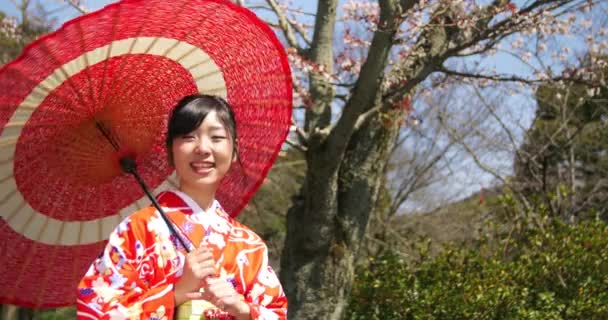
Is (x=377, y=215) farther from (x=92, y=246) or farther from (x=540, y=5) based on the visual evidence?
(x=92, y=246)

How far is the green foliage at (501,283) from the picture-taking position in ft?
19.1

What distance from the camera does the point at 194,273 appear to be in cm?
202

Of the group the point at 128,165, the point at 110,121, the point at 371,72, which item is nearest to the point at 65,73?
the point at 110,121

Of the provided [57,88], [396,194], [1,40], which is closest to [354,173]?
[57,88]

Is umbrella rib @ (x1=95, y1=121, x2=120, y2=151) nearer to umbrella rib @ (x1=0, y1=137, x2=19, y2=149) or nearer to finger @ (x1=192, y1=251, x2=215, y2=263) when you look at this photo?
umbrella rib @ (x1=0, y1=137, x2=19, y2=149)

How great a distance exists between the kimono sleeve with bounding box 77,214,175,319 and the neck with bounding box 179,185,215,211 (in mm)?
224

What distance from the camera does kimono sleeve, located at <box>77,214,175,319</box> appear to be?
6.54 ft

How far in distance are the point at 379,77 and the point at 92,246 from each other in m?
2.90

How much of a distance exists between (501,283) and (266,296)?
4.13 m

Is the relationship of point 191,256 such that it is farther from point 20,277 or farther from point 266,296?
point 20,277

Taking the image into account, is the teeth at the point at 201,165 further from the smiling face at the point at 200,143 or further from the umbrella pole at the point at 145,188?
the umbrella pole at the point at 145,188

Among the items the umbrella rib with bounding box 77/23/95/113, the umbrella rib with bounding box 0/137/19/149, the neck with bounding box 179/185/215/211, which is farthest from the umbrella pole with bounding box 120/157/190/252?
the umbrella rib with bounding box 0/137/19/149

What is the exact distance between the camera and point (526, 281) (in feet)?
20.5

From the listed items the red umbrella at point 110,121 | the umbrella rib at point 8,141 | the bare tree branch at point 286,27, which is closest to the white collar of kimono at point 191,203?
the red umbrella at point 110,121
